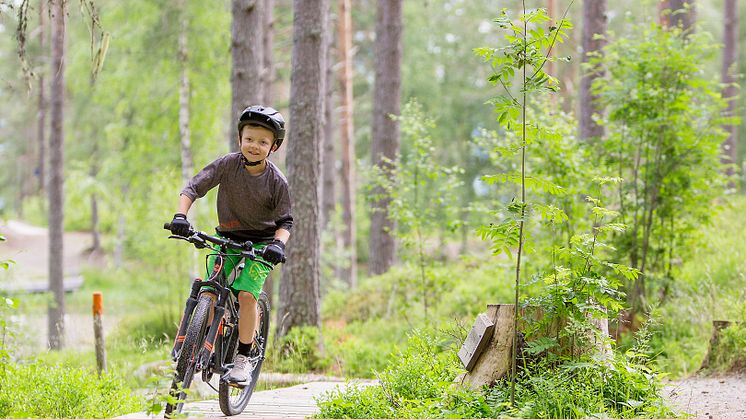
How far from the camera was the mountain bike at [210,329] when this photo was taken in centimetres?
473

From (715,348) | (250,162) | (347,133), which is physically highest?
(347,133)

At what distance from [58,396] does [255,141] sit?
265 cm

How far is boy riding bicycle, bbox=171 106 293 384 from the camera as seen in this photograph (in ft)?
17.1

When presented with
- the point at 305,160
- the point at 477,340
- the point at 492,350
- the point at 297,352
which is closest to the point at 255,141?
the point at 477,340

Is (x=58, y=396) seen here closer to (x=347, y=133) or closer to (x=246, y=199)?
(x=246, y=199)

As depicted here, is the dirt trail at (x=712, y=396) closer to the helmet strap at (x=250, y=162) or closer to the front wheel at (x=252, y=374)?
the front wheel at (x=252, y=374)

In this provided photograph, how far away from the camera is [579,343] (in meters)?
5.08

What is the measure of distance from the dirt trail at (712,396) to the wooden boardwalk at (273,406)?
2612 millimetres

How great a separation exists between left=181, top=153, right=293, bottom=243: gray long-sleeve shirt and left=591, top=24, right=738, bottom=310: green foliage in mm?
4992

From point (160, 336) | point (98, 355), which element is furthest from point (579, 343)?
point (160, 336)

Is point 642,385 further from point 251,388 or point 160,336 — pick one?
point 160,336

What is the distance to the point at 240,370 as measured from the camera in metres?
5.35

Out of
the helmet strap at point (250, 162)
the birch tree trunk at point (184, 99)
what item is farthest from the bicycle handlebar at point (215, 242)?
the birch tree trunk at point (184, 99)

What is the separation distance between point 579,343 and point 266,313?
2.44 m
